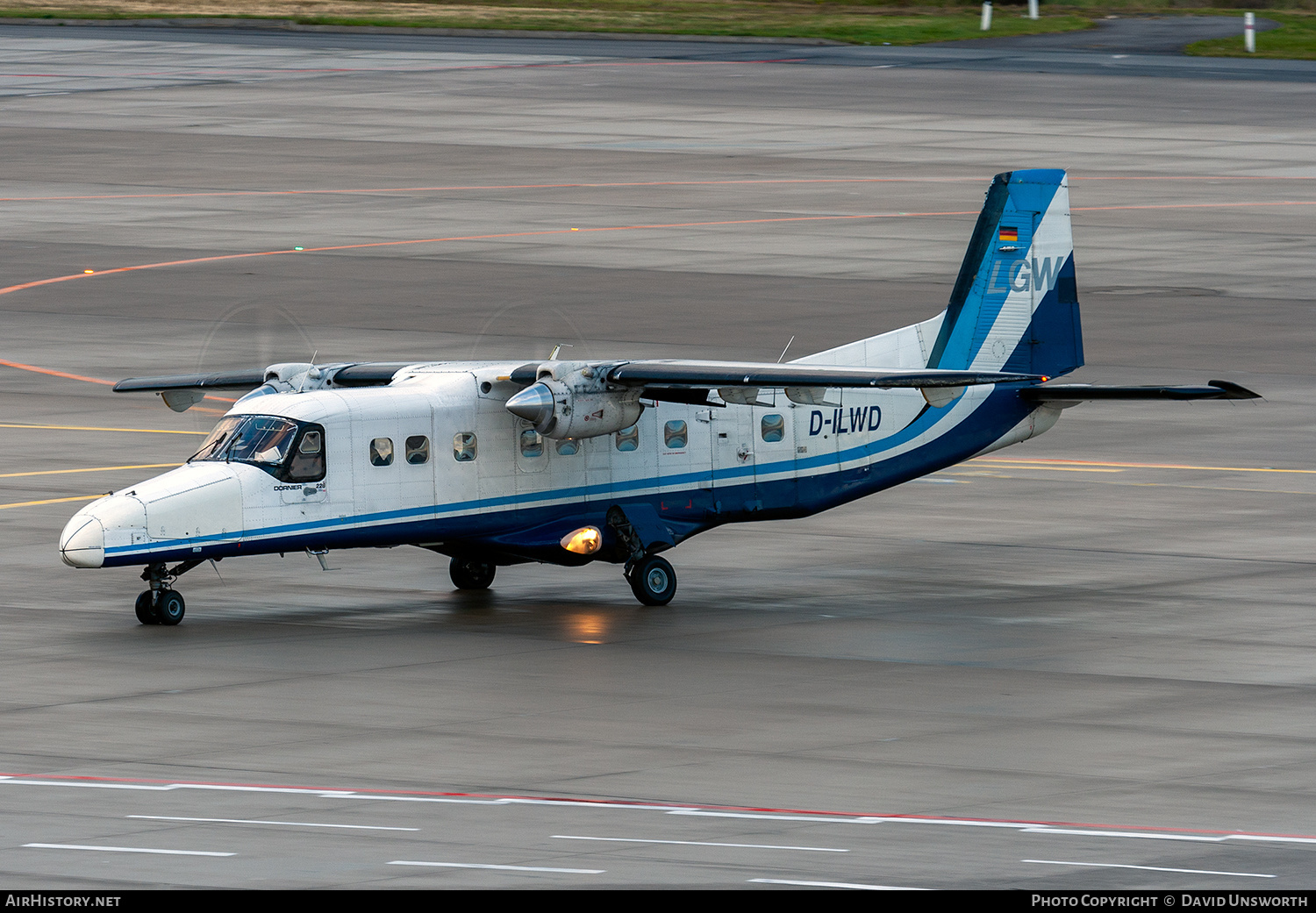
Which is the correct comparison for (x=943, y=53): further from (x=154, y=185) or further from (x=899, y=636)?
(x=899, y=636)

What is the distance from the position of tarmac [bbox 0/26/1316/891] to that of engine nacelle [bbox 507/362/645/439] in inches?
20.6

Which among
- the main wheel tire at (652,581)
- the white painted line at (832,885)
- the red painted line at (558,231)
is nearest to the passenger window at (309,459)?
the main wheel tire at (652,581)

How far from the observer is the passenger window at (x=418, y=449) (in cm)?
2823

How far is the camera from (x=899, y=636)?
2738cm

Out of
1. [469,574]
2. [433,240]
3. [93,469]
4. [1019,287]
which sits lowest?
[469,574]

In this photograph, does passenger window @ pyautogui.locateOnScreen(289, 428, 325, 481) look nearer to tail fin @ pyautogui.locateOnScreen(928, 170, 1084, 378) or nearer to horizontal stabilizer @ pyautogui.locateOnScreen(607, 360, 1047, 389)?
horizontal stabilizer @ pyautogui.locateOnScreen(607, 360, 1047, 389)

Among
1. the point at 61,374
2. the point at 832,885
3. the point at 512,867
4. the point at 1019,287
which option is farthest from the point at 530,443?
the point at 61,374

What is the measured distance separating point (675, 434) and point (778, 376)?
316 cm

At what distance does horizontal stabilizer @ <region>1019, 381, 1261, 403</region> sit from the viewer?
91.9 feet

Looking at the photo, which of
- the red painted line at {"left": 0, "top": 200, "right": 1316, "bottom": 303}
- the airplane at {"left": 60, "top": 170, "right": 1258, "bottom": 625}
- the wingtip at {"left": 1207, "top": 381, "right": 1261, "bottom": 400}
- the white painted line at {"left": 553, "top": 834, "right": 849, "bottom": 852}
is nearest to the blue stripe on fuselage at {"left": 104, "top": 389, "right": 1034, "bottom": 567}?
the airplane at {"left": 60, "top": 170, "right": 1258, "bottom": 625}

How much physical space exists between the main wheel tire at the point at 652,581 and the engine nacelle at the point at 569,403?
180cm

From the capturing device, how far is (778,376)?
27250 millimetres

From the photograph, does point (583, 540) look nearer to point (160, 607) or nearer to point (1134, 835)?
point (160, 607)

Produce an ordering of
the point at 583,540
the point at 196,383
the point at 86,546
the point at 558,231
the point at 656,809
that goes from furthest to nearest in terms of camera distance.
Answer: the point at 558,231 → the point at 196,383 → the point at 583,540 → the point at 86,546 → the point at 656,809
